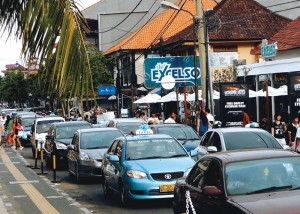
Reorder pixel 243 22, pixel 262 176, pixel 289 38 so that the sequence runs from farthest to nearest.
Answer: pixel 243 22, pixel 289 38, pixel 262 176

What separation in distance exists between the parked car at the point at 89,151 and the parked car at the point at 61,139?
3587 mm

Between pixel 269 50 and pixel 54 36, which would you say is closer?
pixel 54 36

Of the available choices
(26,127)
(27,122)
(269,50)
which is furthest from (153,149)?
(27,122)

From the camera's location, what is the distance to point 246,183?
8.70m

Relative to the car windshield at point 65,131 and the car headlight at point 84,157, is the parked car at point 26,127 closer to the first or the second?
the car windshield at point 65,131

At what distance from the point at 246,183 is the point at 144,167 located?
6.56 m

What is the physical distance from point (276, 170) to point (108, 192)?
8576 millimetres

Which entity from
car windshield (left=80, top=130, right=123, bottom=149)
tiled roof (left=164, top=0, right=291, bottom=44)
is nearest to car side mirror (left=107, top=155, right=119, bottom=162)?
car windshield (left=80, top=130, right=123, bottom=149)

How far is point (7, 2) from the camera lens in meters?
5.39

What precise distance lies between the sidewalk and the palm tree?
9.26m

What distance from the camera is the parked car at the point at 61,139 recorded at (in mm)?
25484

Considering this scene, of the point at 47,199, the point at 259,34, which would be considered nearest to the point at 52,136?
the point at 47,199

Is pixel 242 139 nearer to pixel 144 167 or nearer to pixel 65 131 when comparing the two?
pixel 144 167

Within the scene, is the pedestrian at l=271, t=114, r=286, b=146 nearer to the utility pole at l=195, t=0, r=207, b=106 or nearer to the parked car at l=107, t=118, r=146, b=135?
the utility pole at l=195, t=0, r=207, b=106
